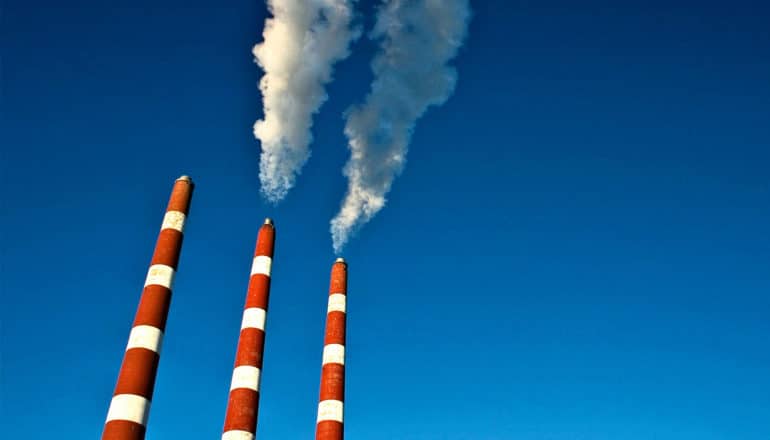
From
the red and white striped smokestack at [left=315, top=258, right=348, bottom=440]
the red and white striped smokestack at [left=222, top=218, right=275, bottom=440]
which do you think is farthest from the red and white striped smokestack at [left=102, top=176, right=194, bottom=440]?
the red and white striped smokestack at [left=315, top=258, right=348, bottom=440]

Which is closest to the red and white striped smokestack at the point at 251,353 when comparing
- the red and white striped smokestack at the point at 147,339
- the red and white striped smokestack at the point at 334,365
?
the red and white striped smokestack at the point at 334,365

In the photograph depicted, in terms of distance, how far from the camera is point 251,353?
17031 millimetres

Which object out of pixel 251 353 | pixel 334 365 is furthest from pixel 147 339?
pixel 334 365

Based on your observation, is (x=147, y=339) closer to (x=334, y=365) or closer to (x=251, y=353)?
(x=251, y=353)

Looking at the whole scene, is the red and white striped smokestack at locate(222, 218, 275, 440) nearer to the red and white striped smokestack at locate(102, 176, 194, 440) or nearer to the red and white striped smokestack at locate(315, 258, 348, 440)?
the red and white striped smokestack at locate(315, 258, 348, 440)

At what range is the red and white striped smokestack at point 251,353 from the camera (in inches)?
621

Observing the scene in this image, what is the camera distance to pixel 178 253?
15.4 meters

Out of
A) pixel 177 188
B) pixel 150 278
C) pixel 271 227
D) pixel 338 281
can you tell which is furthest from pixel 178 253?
pixel 338 281

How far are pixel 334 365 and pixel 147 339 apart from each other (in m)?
6.59

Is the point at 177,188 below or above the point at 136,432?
above

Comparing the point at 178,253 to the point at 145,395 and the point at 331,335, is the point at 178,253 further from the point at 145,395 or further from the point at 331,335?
the point at 331,335

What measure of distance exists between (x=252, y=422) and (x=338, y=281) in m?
6.35

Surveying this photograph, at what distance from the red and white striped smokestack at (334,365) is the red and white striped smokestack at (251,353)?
7.10ft

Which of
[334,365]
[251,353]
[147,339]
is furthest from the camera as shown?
[334,365]
